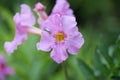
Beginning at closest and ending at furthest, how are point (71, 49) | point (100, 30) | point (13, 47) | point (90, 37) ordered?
point (71, 49)
point (13, 47)
point (90, 37)
point (100, 30)

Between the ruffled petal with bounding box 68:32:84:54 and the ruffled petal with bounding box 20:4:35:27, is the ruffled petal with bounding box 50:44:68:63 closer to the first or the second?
the ruffled petal with bounding box 68:32:84:54

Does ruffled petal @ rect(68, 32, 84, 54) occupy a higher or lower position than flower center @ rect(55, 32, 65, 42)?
lower

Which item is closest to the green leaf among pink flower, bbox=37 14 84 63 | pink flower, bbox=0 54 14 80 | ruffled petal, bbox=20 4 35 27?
pink flower, bbox=37 14 84 63

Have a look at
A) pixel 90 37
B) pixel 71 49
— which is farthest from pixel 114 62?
pixel 90 37

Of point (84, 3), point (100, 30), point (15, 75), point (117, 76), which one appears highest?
point (84, 3)

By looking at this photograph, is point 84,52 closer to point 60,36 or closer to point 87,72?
point 87,72

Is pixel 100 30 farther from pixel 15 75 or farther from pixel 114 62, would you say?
pixel 114 62
